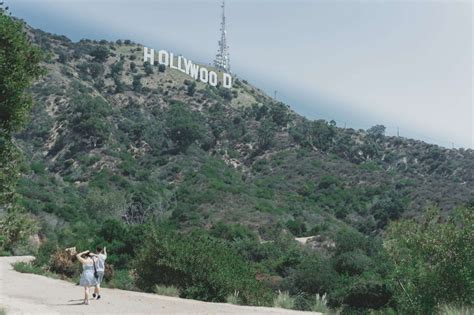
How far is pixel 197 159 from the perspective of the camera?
258ft

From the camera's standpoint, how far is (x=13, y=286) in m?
20.5

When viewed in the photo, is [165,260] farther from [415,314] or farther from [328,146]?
[328,146]

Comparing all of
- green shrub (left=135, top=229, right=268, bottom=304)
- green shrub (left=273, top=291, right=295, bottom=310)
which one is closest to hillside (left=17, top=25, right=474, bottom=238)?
green shrub (left=135, top=229, right=268, bottom=304)

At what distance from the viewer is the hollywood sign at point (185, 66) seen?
107375 mm

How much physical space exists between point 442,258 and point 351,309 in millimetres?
8001

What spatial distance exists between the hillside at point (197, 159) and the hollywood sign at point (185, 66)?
1.76 meters

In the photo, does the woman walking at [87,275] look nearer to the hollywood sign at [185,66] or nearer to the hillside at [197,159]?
the hillside at [197,159]

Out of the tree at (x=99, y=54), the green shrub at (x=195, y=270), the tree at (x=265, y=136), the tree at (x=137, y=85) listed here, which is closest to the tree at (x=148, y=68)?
the tree at (x=137, y=85)

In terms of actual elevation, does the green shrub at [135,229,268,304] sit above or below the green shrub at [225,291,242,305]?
above

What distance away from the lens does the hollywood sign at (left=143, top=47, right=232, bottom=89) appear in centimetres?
10738

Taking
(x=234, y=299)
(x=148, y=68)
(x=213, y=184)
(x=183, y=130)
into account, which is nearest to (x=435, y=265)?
(x=234, y=299)

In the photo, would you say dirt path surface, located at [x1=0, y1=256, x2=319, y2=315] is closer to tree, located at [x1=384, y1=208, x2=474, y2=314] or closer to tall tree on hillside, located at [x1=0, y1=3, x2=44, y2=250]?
tall tree on hillside, located at [x1=0, y1=3, x2=44, y2=250]

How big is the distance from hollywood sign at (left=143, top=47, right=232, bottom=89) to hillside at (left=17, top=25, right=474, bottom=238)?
5.78ft

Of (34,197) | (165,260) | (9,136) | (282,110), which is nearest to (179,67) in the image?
(282,110)
